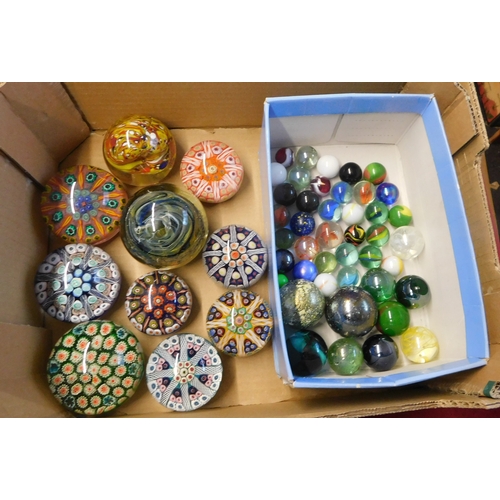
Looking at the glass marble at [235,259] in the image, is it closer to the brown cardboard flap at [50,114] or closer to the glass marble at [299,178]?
the glass marble at [299,178]

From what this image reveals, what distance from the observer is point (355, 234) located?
1179mm

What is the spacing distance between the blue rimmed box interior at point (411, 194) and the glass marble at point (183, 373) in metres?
0.18

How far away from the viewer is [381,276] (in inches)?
44.8

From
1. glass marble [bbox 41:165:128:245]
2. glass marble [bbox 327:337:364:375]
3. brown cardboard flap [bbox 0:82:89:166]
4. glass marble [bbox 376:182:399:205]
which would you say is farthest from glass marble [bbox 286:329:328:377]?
brown cardboard flap [bbox 0:82:89:166]

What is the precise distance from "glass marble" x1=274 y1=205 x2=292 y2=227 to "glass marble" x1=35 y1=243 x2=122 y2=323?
1.52 ft

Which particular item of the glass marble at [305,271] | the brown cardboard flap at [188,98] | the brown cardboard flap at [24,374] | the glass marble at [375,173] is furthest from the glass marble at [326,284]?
the brown cardboard flap at [24,374]

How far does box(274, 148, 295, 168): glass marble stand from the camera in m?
1.23

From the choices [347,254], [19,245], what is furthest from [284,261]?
[19,245]

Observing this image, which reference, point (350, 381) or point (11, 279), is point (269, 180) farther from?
point (11, 279)

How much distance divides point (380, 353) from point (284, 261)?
1.13 ft

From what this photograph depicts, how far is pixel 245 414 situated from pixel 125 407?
35 cm

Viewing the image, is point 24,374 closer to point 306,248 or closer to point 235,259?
point 235,259

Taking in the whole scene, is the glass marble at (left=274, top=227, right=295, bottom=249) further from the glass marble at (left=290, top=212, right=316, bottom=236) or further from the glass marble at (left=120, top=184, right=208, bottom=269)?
the glass marble at (left=120, top=184, right=208, bottom=269)
